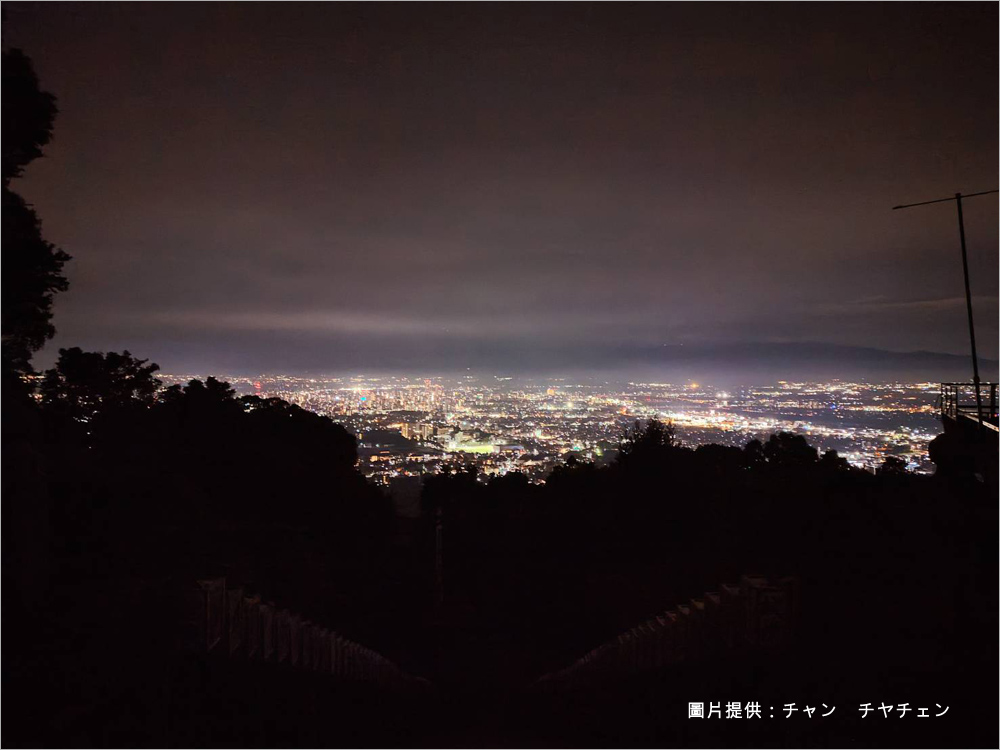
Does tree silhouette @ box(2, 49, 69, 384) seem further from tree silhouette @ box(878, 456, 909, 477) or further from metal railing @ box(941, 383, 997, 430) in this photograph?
tree silhouette @ box(878, 456, 909, 477)

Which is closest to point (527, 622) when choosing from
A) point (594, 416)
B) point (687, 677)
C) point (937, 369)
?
point (687, 677)

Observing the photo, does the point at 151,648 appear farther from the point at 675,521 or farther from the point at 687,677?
the point at 675,521

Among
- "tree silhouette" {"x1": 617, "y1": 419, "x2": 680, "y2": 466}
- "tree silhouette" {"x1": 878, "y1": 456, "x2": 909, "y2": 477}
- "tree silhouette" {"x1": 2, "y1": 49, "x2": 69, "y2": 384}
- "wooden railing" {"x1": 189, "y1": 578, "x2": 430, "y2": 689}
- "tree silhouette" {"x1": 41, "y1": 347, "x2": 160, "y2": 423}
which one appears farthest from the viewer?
"tree silhouette" {"x1": 617, "y1": 419, "x2": 680, "y2": 466}

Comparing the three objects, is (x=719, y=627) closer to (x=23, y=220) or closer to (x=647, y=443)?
(x=23, y=220)

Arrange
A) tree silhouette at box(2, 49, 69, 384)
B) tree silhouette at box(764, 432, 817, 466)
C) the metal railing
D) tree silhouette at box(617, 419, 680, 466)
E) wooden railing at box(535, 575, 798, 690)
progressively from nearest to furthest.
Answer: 1. wooden railing at box(535, 575, 798, 690)
2. tree silhouette at box(2, 49, 69, 384)
3. the metal railing
4. tree silhouette at box(764, 432, 817, 466)
5. tree silhouette at box(617, 419, 680, 466)

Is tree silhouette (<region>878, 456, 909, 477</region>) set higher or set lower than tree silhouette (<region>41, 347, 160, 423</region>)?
lower

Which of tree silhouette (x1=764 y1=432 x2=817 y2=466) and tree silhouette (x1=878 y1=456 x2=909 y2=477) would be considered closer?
tree silhouette (x1=878 y1=456 x2=909 y2=477)

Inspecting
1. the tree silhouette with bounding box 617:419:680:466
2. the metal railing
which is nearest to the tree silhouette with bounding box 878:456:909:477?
the metal railing
